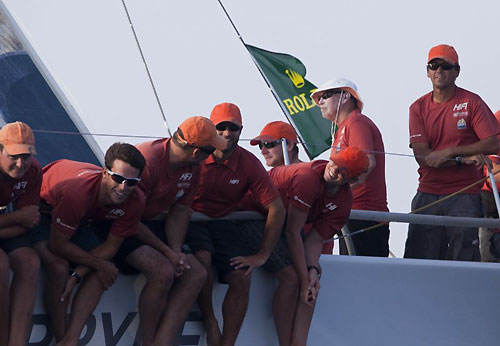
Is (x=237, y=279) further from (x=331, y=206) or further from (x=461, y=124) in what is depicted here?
(x=461, y=124)

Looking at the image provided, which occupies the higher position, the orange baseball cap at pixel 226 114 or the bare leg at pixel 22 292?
the orange baseball cap at pixel 226 114

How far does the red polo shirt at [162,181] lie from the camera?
14.9ft

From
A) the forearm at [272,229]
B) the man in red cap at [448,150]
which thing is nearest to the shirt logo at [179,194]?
the forearm at [272,229]

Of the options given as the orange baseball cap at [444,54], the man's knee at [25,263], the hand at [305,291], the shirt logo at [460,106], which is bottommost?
the hand at [305,291]

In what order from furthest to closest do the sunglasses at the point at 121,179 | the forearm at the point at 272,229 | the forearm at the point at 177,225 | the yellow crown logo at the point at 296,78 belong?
the yellow crown logo at the point at 296,78 → the forearm at the point at 272,229 → the forearm at the point at 177,225 → the sunglasses at the point at 121,179

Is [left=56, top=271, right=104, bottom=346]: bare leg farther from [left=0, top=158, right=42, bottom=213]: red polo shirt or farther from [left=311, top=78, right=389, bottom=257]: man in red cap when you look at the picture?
[left=311, top=78, right=389, bottom=257]: man in red cap

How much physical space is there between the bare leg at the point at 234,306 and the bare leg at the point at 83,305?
706mm

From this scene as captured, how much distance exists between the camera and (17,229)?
4.11 metres

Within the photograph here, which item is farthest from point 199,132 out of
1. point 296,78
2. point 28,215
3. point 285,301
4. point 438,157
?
point 296,78

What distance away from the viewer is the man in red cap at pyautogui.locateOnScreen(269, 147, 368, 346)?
16.3ft

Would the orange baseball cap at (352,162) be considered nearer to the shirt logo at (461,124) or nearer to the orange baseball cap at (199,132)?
the orange baseball cap at (199,132)

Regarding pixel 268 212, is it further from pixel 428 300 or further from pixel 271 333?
pixel 428 300

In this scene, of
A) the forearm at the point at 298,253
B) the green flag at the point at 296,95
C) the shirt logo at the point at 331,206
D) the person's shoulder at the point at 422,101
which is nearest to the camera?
the forearm at the point at 298,253

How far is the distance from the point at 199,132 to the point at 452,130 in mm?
2000
